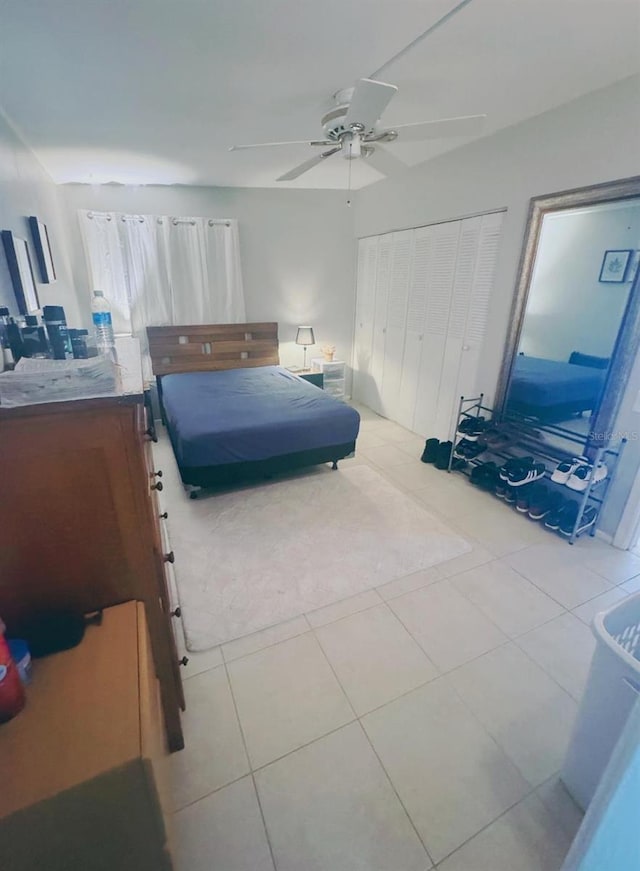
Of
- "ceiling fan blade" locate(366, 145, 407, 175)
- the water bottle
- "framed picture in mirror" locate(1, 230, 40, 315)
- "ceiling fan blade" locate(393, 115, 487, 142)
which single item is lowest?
the water bottle

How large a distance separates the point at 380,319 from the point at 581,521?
2995 mm

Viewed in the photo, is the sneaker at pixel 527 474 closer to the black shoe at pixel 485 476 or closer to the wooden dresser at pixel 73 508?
the black shoe at pixel 485 476

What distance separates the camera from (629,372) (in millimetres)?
2158

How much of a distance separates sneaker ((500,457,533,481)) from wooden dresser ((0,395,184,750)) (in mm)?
2526

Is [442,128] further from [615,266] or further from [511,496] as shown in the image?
[511,496]

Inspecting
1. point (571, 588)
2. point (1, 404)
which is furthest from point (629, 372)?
point (1, 404)

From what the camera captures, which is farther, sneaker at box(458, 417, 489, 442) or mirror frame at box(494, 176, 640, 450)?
sneaker at box(458, 417, 489, 442)

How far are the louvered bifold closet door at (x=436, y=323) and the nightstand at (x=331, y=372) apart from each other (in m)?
1.22

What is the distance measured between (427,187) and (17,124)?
10.2 feet

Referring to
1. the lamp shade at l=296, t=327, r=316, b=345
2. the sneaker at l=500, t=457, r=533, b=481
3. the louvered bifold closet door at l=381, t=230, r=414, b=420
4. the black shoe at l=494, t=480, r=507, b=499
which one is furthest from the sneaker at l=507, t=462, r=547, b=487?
the lamp shade at l=296, t=327, r=316, b=345

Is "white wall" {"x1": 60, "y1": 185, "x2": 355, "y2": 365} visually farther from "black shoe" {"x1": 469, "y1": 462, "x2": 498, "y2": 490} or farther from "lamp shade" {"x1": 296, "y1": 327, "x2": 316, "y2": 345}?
"black shoe" {"x1": 469, "y1": 462, "x2": 498, "y2": 490}

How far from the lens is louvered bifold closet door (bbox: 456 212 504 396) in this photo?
9.62 ft

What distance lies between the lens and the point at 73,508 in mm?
927

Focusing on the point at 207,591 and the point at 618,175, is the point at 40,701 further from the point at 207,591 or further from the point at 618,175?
the point at 618,175
